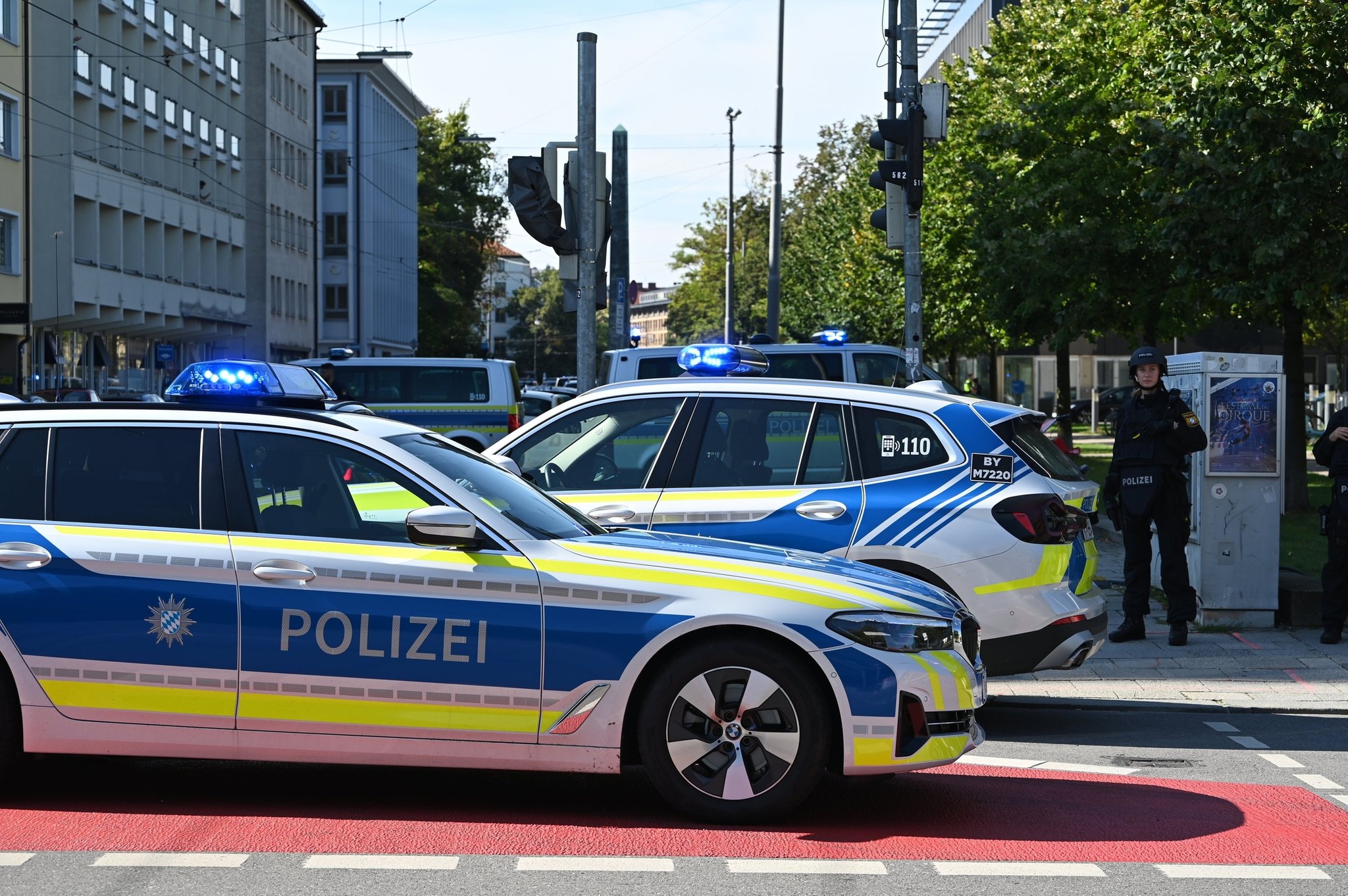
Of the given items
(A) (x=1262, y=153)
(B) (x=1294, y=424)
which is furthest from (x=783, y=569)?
(B) (x=1294, y=424)

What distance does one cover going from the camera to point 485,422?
24422 mm

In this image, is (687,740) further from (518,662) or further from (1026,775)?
(1026,775)

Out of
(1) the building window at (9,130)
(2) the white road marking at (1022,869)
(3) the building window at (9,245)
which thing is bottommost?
(2) the white road marking at (1022,869)

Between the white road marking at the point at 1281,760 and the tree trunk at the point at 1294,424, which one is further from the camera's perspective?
the tree trunk at the point at 1294,424

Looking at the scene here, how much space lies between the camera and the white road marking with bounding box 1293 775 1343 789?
279 inches

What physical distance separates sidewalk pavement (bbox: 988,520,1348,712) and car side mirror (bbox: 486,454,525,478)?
2984 millimetres

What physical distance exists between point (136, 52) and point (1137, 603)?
49086mm

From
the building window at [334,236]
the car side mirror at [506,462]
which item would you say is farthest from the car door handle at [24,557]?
the building window at [334,236]

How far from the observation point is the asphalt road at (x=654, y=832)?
5.34 metres

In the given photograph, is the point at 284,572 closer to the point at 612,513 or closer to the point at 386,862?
the point at 386,862

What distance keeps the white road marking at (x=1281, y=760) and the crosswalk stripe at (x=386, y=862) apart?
13.0 feet

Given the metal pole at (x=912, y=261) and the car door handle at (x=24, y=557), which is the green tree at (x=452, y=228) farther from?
the car door handle at (x=24, y=557)

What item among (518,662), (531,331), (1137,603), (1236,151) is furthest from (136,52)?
(531,331)

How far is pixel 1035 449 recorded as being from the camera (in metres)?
8.38
